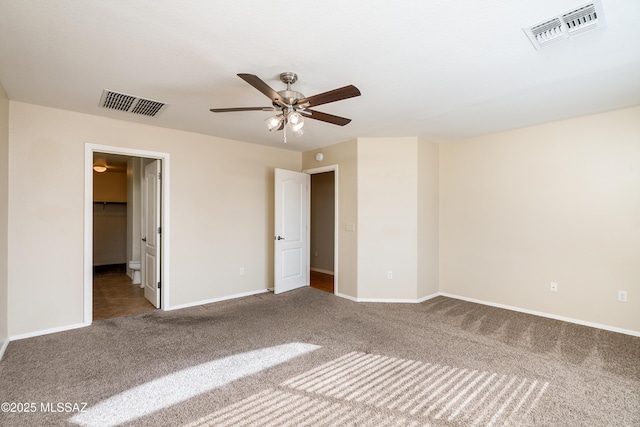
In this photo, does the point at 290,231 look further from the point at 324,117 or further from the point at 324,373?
the point at 324,373

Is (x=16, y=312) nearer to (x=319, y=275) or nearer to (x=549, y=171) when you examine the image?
Result: (x=319, y=275)

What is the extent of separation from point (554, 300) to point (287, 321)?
3.30 metres

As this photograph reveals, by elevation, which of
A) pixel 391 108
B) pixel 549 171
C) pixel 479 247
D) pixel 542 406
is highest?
pixel 391 108

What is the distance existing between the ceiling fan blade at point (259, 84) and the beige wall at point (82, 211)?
99.2 inches

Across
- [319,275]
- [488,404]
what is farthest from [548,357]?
[319,275]

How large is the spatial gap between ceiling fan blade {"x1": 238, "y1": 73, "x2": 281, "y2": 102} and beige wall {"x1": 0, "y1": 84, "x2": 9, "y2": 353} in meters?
2.51

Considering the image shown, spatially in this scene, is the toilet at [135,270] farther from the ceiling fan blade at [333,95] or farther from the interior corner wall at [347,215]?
the ceiling fan blade at [333,95]

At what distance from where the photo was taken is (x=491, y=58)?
2.29 metres

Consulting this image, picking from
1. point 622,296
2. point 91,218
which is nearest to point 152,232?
point 91,218

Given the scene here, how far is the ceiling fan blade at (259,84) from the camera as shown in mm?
1925

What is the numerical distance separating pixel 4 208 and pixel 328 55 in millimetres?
3370

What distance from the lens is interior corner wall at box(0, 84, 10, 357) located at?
282 centimetres

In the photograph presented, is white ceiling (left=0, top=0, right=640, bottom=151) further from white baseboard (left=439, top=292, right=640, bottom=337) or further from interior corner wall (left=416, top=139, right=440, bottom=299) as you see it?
white baseboard (left=439, top=292, right=640, bottom=337)

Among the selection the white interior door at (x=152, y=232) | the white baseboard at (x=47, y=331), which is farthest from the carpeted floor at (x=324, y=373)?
the white interior door at (x=152, y=232)
